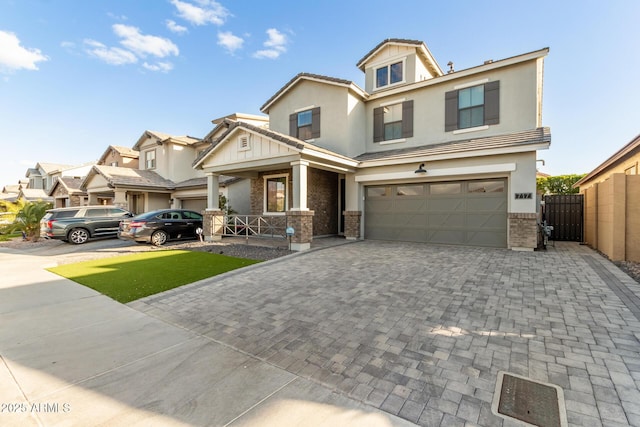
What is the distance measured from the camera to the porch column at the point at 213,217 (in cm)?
1335

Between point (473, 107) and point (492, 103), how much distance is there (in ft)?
2.28

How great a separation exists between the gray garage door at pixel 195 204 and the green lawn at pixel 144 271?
911 cm

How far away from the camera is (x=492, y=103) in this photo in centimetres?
1112

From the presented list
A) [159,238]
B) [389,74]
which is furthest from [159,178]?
[389,74]

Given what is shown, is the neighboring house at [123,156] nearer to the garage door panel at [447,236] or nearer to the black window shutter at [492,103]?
the garage door panel at [447,236]

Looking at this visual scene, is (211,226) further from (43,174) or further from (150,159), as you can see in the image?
(43,174)

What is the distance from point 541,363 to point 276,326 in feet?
10.8

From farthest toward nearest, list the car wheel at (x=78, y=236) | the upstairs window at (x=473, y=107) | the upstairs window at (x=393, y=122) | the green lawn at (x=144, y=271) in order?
the car wheel at (x=78, y=236)
the upstairs window at (x=393, y=122)
the upstairs window at (x=473, y=107)
the green lawn at (x=144, y=271)

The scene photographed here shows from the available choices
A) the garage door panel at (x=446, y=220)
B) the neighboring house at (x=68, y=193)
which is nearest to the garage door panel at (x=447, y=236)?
the garage door panel at (x=446, y=220)

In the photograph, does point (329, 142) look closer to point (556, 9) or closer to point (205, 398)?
point (556, 9)

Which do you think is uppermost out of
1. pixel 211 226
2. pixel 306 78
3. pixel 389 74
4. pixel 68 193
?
pixel 389 74

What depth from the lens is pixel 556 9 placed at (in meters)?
9.48

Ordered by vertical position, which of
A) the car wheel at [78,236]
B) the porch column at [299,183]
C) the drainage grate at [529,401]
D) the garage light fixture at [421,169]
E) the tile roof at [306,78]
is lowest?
the drainage grate at [529,401]

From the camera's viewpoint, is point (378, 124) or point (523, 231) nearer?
point (523, 231)
